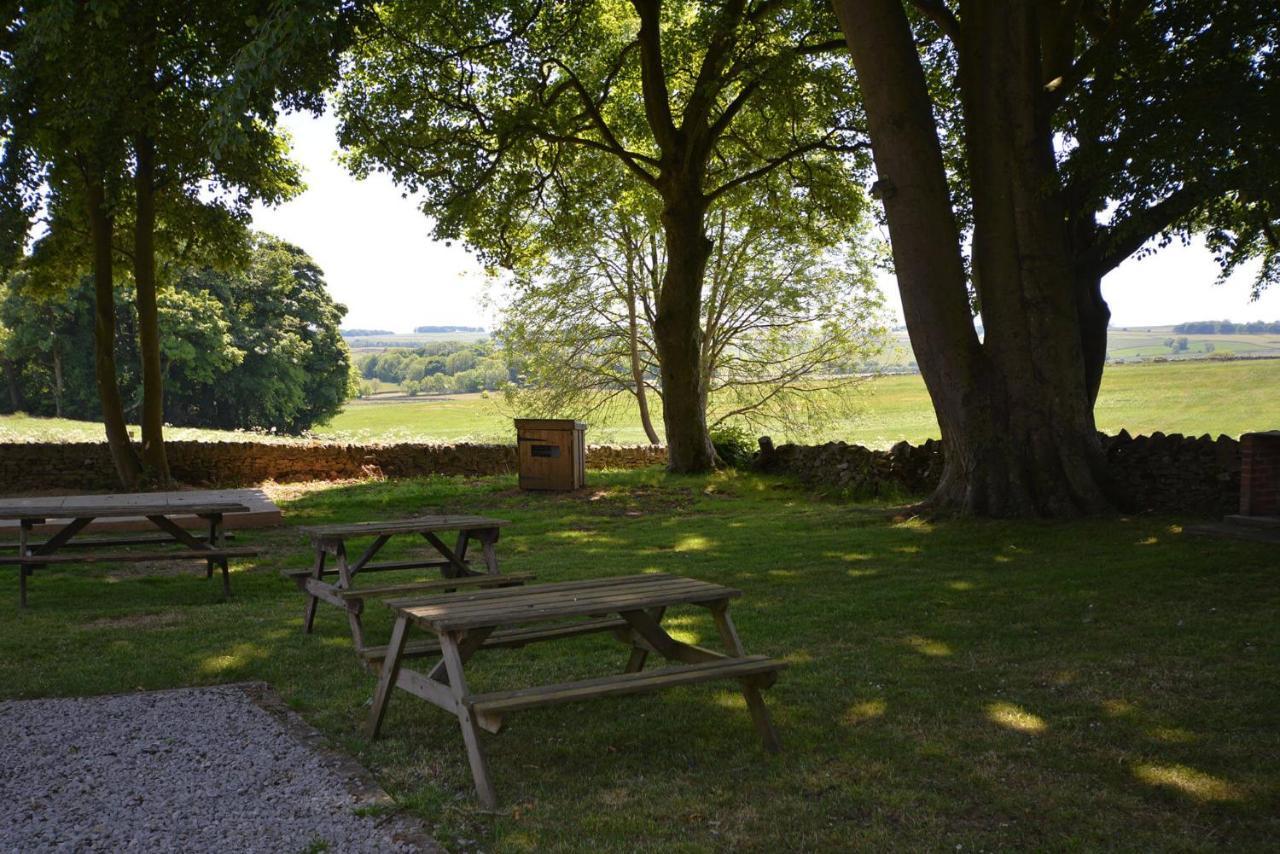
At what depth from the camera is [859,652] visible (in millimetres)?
6273

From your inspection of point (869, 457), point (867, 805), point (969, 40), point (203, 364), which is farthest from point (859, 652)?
point (203, 364)

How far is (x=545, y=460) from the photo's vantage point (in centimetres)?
1750

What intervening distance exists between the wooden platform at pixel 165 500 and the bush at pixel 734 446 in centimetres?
887

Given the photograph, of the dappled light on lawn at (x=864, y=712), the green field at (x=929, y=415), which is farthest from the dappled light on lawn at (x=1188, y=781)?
the green field at (x=929, y=415)

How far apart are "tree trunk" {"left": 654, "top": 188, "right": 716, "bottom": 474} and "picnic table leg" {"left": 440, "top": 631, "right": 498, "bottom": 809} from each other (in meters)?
15.0

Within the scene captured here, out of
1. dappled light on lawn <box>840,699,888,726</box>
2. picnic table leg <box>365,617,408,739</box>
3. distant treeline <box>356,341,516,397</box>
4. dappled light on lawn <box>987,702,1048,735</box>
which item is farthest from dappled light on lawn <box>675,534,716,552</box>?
distant treeline <box>356,341,516,397</box>

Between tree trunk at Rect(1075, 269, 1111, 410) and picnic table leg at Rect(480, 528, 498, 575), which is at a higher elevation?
tree trunk at Rect(1075, 269, 1111, 410)

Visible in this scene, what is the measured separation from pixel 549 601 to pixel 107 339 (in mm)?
15527

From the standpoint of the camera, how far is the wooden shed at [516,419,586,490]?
688 inches

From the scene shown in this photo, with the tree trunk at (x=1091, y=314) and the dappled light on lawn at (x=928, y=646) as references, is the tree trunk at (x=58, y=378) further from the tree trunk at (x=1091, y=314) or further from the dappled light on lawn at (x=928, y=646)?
the dappled light on lawn at (x=928, y=646)

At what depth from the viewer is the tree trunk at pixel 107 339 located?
17.2 metres

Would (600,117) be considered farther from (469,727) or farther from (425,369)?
(425,369)

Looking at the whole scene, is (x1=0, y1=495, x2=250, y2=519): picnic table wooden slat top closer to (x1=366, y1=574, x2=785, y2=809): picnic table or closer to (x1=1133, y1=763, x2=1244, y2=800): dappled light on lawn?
(x1=366, y1=574, x2=785, y2=809): picnic table

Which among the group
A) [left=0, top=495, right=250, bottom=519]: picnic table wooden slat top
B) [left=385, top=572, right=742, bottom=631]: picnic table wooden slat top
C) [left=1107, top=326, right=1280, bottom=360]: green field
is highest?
[left=1107, top=326, right=1280, bottom=360]: green field
